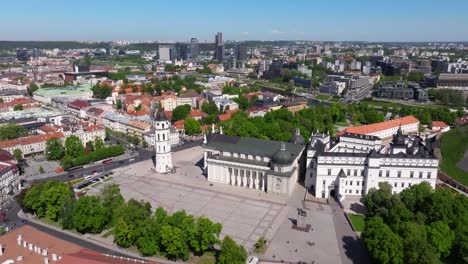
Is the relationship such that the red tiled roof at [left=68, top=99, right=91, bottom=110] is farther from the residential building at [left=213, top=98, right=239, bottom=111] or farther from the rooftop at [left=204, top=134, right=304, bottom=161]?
the rooftop at [left=204, top=134, right=304, bottom=161]

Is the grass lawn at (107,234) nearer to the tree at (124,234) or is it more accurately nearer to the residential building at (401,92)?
the tree at (124,234)

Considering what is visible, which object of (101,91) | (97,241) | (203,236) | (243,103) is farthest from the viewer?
(101,91)

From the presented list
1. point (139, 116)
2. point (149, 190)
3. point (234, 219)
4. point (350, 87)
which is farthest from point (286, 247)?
point (350, 87)

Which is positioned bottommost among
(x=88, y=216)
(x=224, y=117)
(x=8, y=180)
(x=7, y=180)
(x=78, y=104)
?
(x=8, y=180)

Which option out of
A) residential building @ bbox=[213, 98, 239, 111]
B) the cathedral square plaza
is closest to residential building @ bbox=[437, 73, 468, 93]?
residential building @ bbox=[213, 98, 239, 111]

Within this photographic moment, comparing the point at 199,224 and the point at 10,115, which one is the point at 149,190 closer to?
the point at 199,224

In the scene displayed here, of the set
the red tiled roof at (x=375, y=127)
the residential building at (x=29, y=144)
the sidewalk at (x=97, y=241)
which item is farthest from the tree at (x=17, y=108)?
the red tiled roof at (x=375, y=127)

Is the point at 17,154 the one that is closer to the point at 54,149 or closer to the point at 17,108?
the point at 54,149

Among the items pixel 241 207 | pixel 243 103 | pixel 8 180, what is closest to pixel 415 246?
pixel 241 207
